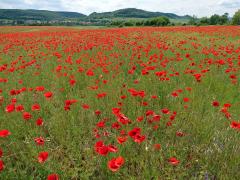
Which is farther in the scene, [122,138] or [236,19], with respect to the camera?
[236,19]

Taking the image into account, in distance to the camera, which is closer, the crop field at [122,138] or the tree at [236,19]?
the crop field at [122,138]

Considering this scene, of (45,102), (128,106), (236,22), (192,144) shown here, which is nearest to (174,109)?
(128,106)

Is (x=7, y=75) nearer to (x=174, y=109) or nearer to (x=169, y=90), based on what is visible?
(x=169, y=90)

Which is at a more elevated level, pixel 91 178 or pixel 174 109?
pixel 174 109

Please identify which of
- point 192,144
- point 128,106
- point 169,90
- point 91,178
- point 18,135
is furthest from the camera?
point 169,90

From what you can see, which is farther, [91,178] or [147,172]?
[91,178]

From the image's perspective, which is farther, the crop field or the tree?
the tree

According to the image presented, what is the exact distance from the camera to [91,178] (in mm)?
3070

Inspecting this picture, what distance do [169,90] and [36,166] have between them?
2.97 meters

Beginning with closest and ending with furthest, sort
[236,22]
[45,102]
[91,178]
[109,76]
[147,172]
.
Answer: [147,172], [91,178], [45,102], [109,76], [236,22]

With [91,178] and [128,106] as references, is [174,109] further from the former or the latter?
[91,178]

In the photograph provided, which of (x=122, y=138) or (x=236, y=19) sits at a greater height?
(x=236, y=19)

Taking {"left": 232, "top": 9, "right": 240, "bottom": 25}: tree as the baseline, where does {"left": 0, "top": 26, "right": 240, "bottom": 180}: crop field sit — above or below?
below

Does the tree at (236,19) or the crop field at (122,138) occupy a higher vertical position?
Answer: the tree at (236,19)
